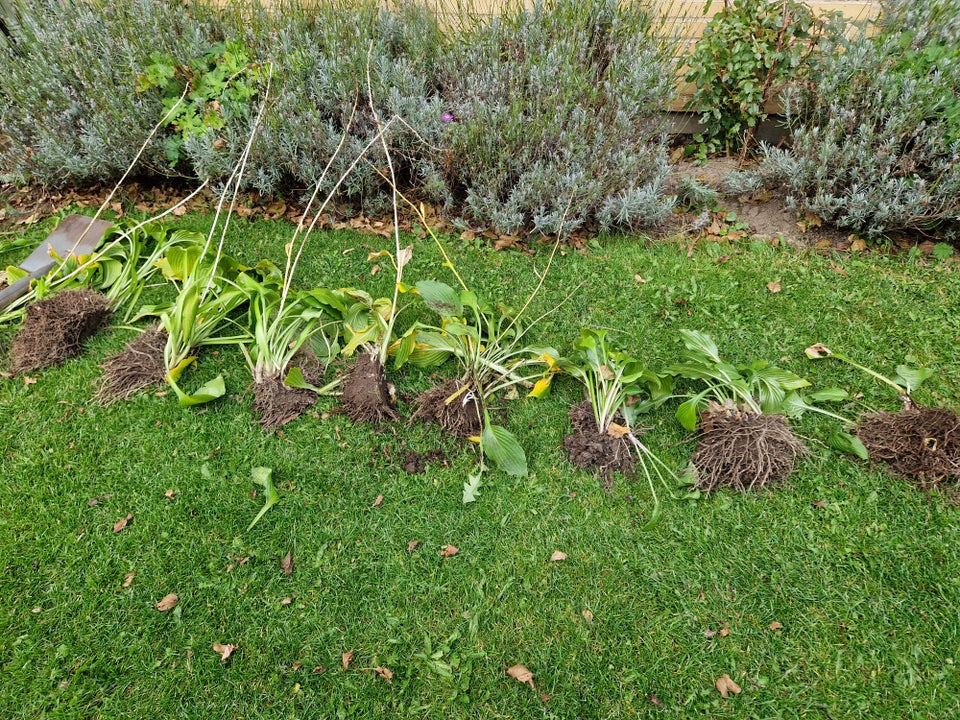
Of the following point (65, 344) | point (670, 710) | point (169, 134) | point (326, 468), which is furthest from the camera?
point (169, 134)

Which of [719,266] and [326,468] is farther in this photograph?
[719,266]

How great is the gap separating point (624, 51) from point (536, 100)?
0.71 metres

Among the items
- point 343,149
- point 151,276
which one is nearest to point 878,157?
point 343,149

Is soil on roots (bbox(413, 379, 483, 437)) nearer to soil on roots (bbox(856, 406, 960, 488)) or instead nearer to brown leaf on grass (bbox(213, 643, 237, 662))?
brown leaf on grass (bbox(213, 643, 237, 662))

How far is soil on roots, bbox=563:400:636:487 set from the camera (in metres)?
2.71

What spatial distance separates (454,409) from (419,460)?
11.4 inches

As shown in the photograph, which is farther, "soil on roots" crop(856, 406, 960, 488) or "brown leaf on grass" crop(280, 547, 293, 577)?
"soil on roots" crop(856, 406, 960, 488)

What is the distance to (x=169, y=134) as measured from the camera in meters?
4.41

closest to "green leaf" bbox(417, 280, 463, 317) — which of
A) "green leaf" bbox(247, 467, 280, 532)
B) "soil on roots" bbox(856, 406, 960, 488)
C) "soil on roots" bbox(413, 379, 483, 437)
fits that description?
"soil on roots" bbox(413, 379, 483, 437)

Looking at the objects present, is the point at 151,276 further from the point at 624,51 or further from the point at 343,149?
the point at 624,51

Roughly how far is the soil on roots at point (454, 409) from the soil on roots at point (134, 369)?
139 cm

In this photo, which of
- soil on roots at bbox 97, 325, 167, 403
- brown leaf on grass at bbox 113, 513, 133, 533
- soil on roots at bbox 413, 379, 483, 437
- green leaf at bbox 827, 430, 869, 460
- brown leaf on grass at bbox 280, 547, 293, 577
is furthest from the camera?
soil on roots at bbox 97, 325, 167, 403

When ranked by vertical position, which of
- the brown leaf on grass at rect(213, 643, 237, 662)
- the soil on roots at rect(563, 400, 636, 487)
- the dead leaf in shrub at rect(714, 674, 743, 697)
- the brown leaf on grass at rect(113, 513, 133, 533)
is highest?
the soil on roots at rect(563, 400, 636, 487)

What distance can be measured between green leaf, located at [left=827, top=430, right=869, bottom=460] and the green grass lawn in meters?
0.06
